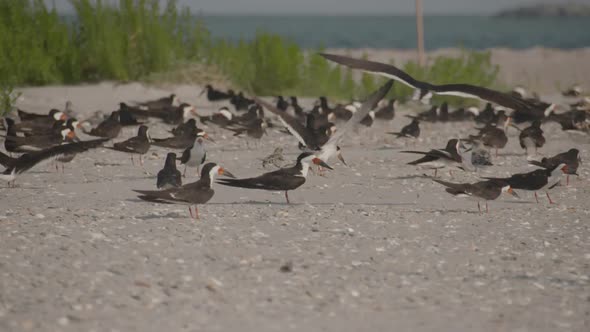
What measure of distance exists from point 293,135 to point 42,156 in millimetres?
4332

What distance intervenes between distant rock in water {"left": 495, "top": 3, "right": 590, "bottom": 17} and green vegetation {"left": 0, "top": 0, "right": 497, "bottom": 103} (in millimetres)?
158386

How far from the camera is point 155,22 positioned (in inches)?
789

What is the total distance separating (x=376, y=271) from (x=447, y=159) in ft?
16.7

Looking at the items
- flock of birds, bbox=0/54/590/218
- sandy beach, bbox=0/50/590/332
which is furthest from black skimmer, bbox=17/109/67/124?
sandy beach, bbox=0/50/590/332

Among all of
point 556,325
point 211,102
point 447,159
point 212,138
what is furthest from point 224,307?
point 211,102

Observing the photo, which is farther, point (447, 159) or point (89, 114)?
point (89, 114)

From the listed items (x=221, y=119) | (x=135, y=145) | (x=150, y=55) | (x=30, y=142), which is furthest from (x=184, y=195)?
→ (x=150, y=55)

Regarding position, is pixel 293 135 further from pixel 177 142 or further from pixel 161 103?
pixel 161 103

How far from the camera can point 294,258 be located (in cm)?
728

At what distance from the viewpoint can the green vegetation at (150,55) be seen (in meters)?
19.0

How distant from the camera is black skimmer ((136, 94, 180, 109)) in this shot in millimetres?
17484

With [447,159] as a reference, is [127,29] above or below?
above

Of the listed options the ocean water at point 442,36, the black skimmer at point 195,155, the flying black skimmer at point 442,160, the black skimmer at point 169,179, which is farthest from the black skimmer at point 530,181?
the ocean water at point 442,36

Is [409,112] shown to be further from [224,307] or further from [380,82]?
[224,307]
